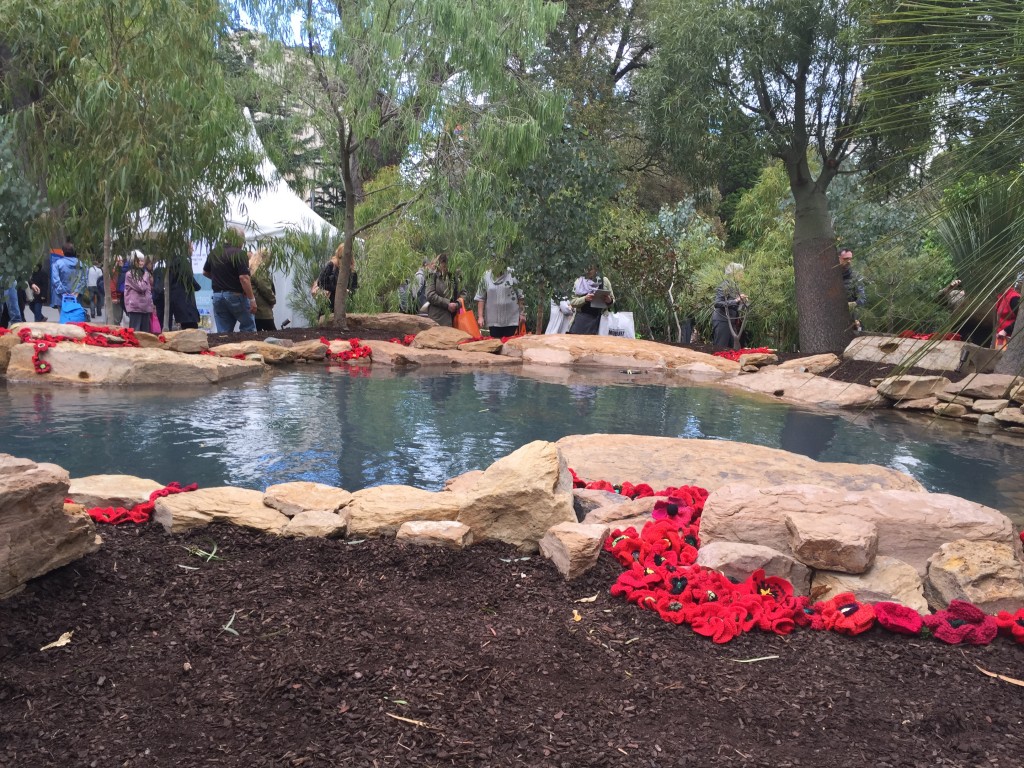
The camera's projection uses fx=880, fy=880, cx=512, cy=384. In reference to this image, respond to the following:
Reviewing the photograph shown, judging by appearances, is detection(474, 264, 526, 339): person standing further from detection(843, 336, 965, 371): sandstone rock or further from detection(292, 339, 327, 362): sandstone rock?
detection(843, 336, 965, 371): sandstone rock

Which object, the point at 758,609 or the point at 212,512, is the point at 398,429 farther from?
the point at 758,609

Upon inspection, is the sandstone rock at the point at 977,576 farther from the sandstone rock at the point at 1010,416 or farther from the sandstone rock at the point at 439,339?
the sandstone rock at the point at 439,339

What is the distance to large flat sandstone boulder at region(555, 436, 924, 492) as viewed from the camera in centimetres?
509

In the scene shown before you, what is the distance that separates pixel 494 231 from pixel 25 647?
11.6 metres

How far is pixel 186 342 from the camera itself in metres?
10.6

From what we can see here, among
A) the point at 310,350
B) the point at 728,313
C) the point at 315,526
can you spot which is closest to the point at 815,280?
the point at 728,313

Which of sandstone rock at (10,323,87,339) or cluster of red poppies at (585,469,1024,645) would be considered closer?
cluster of red poppies at (585,469,1024,645)

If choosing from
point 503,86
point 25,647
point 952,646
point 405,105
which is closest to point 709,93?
point 503,86

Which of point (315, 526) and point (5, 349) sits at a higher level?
point (5, 349)

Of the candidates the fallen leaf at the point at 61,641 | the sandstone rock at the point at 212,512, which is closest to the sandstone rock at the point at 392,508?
the sandstone rock at the point at 212,512

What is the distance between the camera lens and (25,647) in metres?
2.52

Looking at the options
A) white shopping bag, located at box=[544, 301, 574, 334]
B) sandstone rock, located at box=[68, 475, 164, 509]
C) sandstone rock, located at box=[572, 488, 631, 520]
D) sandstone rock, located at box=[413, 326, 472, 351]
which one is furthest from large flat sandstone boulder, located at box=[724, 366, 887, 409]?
sandstone rock, located at box=[68, 475, 164, 509]

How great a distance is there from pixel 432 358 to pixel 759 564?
883 centimetres

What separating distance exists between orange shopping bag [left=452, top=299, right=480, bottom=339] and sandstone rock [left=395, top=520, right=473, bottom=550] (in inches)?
414
